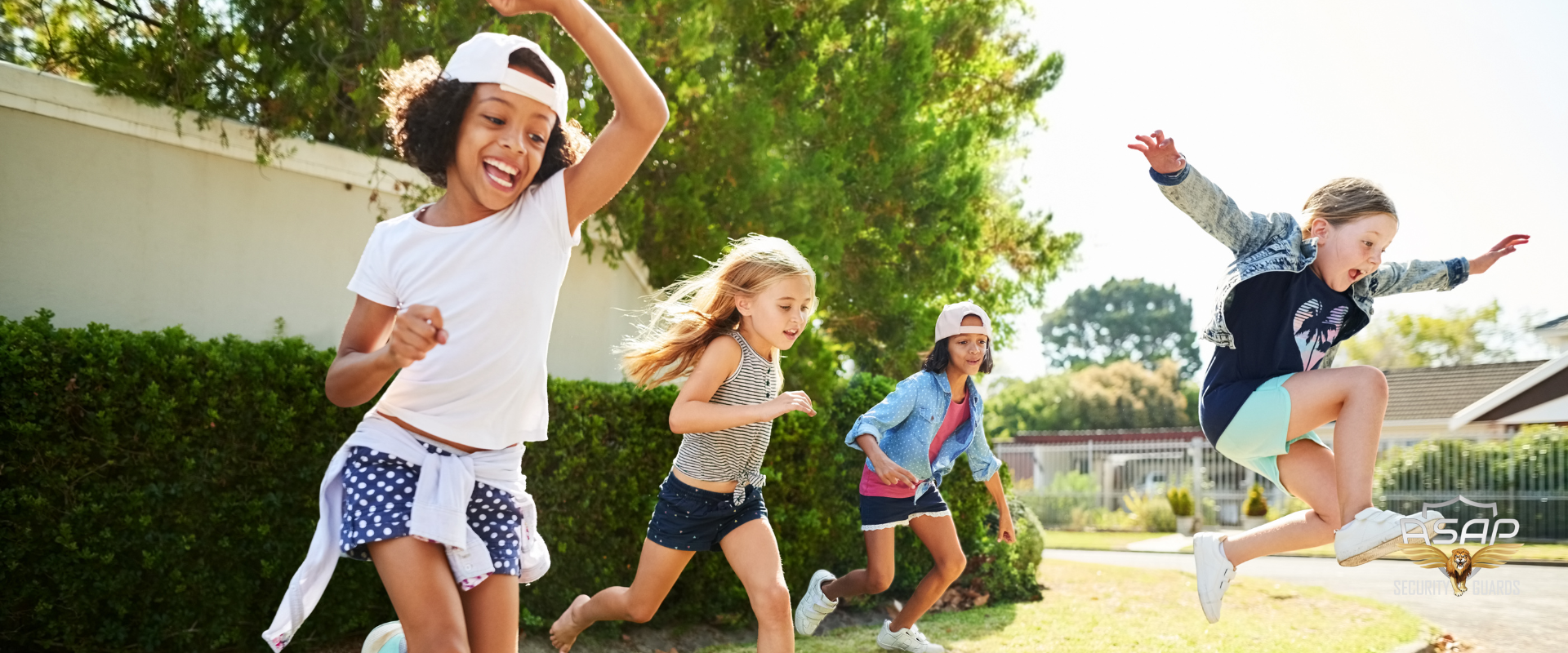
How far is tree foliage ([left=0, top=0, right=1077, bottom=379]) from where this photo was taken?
675cm

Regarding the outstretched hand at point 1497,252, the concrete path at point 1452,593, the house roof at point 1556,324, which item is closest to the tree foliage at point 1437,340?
the house roof at point 1556,324

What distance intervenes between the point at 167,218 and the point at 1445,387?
3601cm

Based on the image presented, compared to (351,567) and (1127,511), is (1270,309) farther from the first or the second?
(1127,511)

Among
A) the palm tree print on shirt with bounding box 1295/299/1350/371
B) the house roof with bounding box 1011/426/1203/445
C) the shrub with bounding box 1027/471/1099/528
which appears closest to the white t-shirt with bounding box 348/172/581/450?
the palm tree print on shirt with bounding box 1295/299/1350/371

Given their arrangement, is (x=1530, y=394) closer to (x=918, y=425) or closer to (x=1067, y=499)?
(x=1067, y=499)

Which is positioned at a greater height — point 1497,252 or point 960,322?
point 1497,252

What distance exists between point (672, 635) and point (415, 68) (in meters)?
4.82

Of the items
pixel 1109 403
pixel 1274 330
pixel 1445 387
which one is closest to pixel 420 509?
pixel 1274 330

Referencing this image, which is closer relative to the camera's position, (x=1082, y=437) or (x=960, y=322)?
(x=960, y=322)

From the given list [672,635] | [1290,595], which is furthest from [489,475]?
[1290,595]

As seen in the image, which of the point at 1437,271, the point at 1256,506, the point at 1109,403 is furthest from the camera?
the point at 1109,403

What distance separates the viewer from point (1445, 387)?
108 ft

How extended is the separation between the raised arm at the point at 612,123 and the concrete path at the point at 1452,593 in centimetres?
718

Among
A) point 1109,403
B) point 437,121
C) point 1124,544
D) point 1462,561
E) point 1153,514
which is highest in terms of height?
point 1109,403
